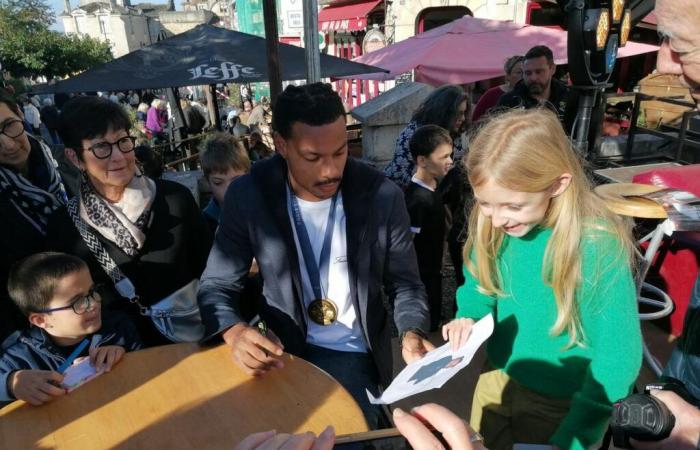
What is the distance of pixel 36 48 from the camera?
31.0 m

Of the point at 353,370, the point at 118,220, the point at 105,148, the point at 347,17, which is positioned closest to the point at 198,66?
the point at 105,148

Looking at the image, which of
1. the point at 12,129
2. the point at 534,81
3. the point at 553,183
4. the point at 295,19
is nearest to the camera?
the point at 553,183

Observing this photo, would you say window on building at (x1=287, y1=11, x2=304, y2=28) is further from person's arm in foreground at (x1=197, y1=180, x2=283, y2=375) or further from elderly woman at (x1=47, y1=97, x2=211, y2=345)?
person's arm in foreground at (x1=197, y1=180, x2=283, y2=375)

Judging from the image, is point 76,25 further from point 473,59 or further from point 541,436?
point 541,436

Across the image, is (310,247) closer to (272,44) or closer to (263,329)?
(263,329)

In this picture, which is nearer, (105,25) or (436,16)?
(436,16)

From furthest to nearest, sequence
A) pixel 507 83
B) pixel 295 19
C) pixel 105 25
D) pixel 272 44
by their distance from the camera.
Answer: pixel 105 25, pixel 295 19, pixel 507 83, pixel 272 44

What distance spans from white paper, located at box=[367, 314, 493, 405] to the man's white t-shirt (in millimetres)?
477

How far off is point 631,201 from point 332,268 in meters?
1.71

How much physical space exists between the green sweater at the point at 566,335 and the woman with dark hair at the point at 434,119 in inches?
69.3

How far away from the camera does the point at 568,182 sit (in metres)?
1.39

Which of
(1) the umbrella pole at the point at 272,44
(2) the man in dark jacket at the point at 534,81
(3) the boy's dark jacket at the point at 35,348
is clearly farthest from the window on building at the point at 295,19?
(3) the boy's dark jacket at the point at 35,348

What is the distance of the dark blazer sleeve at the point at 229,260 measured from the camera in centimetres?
166

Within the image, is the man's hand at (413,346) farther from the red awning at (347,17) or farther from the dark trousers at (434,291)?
the red awning at (347,17)
